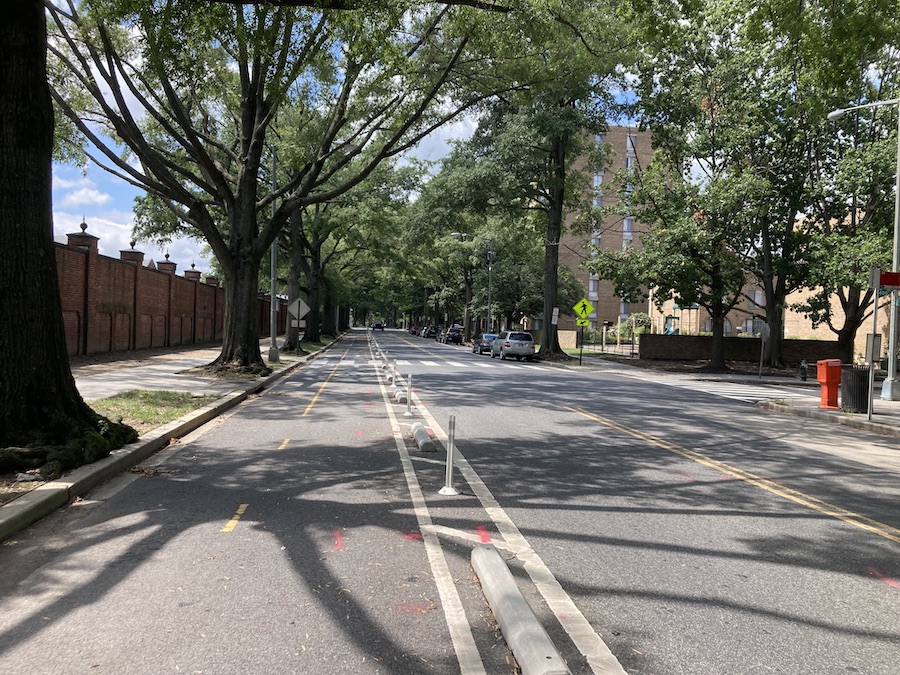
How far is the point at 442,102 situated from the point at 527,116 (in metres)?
11.8

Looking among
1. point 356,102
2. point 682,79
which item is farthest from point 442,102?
point 682,79

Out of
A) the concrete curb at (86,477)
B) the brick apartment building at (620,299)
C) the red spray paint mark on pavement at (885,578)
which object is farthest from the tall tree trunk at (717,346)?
the red spray paint mark on pavement at (885,578)

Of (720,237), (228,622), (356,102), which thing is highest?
(356,102)

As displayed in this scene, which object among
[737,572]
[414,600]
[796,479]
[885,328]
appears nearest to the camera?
[414,600]

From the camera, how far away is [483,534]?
5160 mm

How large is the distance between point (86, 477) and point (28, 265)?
7.81 ft

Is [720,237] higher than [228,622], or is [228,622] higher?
[720,237]

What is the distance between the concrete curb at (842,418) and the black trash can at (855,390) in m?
0.29

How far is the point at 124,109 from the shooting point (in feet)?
52.6

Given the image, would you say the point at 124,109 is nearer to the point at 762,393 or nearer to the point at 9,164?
the point at 9,164

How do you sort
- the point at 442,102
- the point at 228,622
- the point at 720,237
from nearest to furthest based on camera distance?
1. the point at 228,622
2. the point at 442,102
3. the point at 720,237

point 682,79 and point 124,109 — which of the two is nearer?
point 124,109

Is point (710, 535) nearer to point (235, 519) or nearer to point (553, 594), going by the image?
point (553, 594)

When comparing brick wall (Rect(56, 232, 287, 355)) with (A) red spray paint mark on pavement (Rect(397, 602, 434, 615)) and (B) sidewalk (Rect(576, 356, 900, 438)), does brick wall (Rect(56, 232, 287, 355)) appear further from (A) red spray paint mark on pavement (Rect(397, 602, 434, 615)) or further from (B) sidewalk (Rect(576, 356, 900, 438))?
(B) sidewalk (Rect(576, 356, 900, 438))
